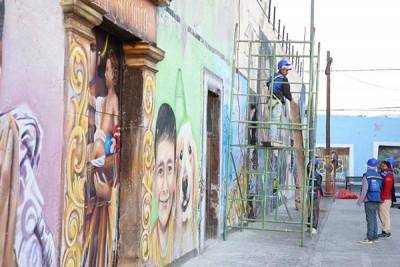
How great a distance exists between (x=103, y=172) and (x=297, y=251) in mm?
5097

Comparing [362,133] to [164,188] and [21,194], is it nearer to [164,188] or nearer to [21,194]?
[164,188]

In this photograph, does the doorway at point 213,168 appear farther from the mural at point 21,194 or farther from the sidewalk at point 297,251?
the mural at point 21,194

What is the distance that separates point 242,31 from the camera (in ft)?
39.7

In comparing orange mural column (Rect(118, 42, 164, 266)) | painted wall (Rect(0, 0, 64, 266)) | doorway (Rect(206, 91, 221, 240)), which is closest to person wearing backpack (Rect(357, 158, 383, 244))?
doorway (Rect(206, 91, 221, 240))

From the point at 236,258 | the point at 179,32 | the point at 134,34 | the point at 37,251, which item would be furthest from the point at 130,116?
the point at 236,258

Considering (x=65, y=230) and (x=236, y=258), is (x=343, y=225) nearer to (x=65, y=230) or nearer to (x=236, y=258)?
(x=236, y=258)

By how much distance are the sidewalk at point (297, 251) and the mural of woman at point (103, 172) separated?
7.79 ft

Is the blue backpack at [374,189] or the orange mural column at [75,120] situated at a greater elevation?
the orange mural column at [75,120]

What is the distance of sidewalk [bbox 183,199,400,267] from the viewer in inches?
341

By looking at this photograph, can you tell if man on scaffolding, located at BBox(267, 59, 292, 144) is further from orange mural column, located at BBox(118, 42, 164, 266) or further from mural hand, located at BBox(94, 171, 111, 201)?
mural hand, located at BBox(94, 171, 111, 201)

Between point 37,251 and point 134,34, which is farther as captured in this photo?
point 134,34

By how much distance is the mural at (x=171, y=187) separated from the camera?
21.0 ft

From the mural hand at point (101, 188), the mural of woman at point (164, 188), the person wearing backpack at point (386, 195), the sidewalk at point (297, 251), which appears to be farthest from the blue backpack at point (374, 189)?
the mural hand at point (101, 188)

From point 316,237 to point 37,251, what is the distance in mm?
8608
